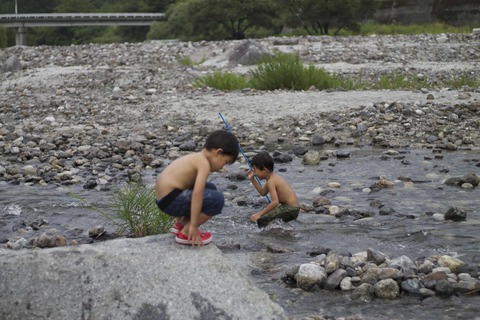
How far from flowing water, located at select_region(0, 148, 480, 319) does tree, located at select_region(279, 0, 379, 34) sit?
29.9 metres

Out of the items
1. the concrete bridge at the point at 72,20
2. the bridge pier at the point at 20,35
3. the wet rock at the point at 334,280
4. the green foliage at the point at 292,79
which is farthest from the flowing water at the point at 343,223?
the bridge pier at the point at 20,35

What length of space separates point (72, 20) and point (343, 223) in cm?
8091

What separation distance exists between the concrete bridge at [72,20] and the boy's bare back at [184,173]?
78.6 m

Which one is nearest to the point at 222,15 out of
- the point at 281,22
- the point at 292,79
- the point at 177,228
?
the point at 281,22

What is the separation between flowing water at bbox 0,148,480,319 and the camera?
18.0 feet

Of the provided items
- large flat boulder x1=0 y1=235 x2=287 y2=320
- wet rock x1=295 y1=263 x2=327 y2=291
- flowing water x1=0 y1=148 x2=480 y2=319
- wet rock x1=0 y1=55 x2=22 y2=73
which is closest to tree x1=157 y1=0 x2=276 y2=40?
wet rock x1=0 y1=55 x2=22 y2=73

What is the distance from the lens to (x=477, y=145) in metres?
11.4

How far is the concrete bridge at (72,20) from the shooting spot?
8269 centimetres

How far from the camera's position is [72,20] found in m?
84.8

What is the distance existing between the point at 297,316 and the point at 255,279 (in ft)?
2.91

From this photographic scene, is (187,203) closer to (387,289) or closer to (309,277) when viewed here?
(309,277)

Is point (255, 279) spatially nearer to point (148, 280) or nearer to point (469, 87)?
point (148, 280)

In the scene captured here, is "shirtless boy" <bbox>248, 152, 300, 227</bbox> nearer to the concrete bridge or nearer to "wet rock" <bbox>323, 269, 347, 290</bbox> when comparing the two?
"wet rock" <bbox>323, 269, 347, 290</bbox>

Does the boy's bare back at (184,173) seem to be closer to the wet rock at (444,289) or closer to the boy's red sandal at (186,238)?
the boy's red sandal at (186,238)
